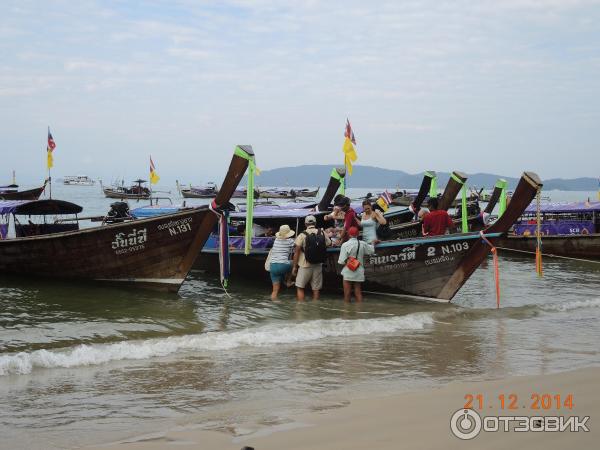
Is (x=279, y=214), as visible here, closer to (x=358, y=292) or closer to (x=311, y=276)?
(x=311, y=276)

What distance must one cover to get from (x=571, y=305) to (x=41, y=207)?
11.8 metres

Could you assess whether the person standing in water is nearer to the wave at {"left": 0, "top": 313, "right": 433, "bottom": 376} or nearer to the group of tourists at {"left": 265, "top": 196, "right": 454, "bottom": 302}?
the group of tourists at {"left": 265, "top": 196, "right": 454, "bottom": 302}

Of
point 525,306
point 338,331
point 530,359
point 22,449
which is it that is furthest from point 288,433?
point 525,306

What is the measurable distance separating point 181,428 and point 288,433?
2.98ft

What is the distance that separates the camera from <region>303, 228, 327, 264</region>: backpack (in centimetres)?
1120

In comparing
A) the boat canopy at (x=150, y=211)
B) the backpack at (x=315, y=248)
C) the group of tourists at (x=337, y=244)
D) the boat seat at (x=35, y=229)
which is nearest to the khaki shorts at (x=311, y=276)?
the group of tourists at (x=337, y=244)

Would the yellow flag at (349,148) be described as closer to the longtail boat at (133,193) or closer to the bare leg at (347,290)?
the bare leg at (347,290)

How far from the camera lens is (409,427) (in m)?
4.82

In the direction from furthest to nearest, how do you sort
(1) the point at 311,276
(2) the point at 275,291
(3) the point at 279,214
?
1. (3) the point at 279,214
2. (2) the point at 275,291
3. (1) the point at 311,276

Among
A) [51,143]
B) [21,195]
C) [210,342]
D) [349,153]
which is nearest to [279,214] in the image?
[349,153]

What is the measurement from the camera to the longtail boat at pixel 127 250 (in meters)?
12.1

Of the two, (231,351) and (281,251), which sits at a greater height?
(281,251)

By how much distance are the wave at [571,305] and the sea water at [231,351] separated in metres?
0.04

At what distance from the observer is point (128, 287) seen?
12.7m
